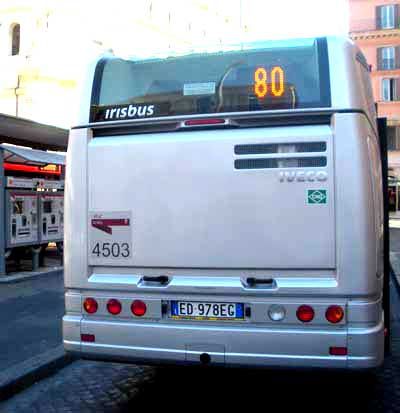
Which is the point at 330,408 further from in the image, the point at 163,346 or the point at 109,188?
the point at 109,188

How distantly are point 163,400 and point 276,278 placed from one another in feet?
6.14

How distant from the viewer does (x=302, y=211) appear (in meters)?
4.23

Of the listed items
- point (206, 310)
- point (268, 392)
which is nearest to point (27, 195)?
point (268, 392)

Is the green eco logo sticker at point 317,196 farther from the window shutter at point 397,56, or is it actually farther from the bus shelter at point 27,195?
the window shutter at point 397,56

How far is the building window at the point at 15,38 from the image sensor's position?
38781mm

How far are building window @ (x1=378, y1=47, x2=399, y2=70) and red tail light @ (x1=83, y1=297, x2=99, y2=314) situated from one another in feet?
164

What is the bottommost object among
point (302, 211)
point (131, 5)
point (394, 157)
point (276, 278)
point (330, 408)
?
point (330, 408)

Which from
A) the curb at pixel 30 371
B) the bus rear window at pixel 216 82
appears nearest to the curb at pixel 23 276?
the curb at pixel 30 371

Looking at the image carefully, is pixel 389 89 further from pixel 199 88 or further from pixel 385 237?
pixel 199 88

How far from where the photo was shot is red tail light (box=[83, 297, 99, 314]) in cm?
465

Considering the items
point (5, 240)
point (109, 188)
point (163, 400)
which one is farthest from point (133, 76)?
point (5, 240)

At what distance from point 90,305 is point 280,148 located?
73.7 inches

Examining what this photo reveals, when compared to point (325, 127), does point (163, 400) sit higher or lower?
lower

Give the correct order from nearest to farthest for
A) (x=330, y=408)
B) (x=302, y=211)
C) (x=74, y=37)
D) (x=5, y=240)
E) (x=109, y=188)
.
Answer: (x=302, y=211), (x=109, y=188), (x=330, y=408), (x=5, y=240), (x=74, y=37)
